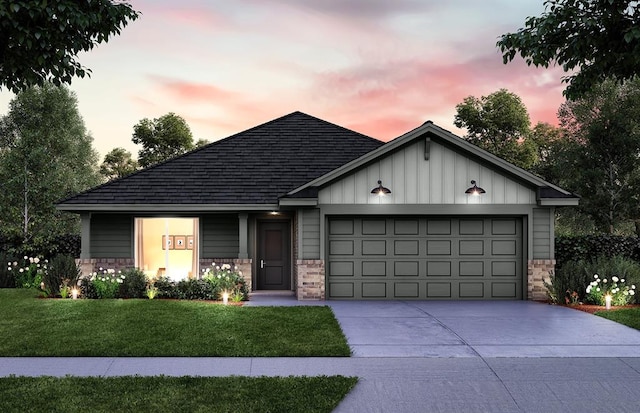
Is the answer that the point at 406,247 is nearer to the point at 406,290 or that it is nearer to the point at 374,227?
the point at 374,227

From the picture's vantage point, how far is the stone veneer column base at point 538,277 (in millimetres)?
15055

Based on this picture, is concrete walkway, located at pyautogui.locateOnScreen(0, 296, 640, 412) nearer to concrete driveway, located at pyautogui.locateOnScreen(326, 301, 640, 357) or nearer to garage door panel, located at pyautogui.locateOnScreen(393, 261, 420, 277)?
concrete driveway, located at pyautogui.locateOnScreen(326, 301, 640, 357)

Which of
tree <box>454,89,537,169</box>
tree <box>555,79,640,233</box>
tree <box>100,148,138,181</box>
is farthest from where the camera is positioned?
tree <box>100,148,138,181</box>

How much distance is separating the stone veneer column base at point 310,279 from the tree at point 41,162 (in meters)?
9.95

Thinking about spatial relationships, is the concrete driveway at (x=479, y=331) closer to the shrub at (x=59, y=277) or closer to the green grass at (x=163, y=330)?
the green grass at (x=163, y=330)

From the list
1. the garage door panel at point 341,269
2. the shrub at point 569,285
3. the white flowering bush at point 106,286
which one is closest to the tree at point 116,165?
the white flowering bush at point 106,286

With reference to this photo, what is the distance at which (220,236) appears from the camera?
17.3 meters

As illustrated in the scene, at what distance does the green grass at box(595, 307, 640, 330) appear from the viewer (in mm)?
10948

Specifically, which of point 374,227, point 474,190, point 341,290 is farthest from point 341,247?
point 474,190

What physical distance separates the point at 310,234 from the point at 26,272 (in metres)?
10.4

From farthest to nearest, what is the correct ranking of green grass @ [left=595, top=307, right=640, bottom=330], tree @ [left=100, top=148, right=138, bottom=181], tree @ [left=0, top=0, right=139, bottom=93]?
tree @ [left=100, top=148, right=138, bottom=181]
green grass @ [left=595, top=307, right=640, bottom=330]
tree @ [left=0, top=0, right=139, bottom=93]

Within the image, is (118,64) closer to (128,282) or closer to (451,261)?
(128,282)

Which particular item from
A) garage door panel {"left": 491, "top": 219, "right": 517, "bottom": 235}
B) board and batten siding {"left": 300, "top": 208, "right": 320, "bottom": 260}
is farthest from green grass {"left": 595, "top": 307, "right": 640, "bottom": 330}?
board and batten siding {"left": 300, "top": 208, "right": 320, "bottom": 260}

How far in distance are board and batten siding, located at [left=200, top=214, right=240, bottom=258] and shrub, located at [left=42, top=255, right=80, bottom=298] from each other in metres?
3.86
